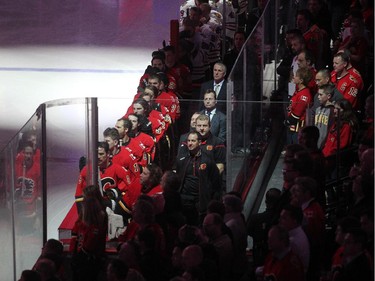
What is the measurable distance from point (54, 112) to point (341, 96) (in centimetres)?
230

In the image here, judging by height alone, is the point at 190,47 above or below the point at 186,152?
above

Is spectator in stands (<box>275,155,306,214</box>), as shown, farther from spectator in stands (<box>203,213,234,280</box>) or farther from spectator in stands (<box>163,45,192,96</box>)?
spectator in stands (<box>163,45,192,96</box>)

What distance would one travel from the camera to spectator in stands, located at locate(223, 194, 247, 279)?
9406 millimetres

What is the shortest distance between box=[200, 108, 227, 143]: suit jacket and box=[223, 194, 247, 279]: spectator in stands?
3.20 feet

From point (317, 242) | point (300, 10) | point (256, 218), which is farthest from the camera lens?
point (300, 10)

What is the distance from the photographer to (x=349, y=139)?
33.9ft

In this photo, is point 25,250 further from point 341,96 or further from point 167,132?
point 341,96

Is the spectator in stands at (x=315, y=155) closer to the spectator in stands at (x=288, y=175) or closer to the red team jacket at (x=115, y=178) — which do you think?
the spectator in stands at (x=288, y=175)

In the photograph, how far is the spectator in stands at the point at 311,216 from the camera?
8.91m

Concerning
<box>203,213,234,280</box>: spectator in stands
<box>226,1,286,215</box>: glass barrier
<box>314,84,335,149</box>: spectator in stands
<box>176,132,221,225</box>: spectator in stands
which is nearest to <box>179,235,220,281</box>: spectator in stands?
<box>203,213,234,280</box>: spectator in stands

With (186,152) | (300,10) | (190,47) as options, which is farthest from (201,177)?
(190,47)

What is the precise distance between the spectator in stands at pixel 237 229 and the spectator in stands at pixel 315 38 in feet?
9.94

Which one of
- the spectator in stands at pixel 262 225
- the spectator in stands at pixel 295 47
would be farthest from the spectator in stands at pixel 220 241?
the spectator in stands at pixel 295 47

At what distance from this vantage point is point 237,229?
9.54m
